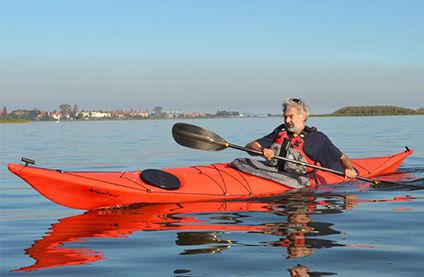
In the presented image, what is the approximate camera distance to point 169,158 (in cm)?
1588

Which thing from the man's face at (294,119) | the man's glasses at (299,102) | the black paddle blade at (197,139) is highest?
the man's glasses at (299,102)

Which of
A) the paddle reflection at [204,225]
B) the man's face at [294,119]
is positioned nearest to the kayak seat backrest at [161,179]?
the paddle reflection at [204,225]

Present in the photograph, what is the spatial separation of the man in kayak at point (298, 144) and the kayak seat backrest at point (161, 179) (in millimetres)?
1279

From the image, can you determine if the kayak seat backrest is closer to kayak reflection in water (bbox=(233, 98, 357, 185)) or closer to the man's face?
kayak reflection in water (bbox=(233, 98, 357, 185))

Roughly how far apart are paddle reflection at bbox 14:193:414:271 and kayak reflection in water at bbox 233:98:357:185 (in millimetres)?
422

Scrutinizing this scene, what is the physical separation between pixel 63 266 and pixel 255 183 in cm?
389

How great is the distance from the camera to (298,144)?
8039 mm

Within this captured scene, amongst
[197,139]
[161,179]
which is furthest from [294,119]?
[161,179]

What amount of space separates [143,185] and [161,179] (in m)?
0.23

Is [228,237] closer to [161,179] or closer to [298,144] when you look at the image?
[161,179]

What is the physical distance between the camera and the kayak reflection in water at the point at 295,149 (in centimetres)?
792

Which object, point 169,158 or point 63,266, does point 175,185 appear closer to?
point 63,266

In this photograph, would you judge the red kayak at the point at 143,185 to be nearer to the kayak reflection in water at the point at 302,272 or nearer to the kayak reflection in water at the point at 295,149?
the kayak reflection in water at the point at 295,149

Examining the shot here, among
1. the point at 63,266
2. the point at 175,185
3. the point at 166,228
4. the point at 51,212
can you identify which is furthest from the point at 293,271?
the point at 51,212
